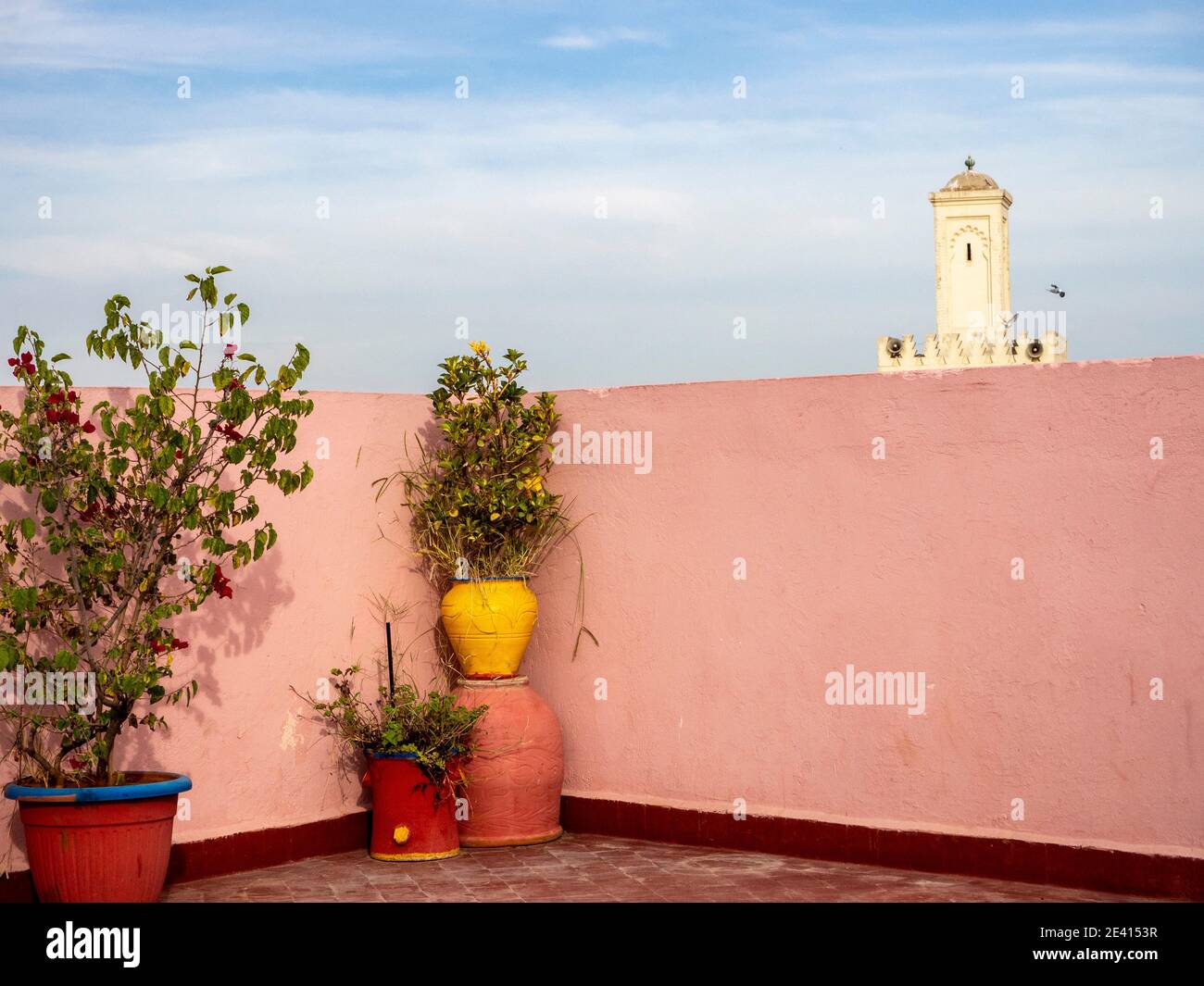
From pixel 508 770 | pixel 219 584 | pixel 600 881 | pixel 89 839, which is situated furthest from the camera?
pixel 508 770

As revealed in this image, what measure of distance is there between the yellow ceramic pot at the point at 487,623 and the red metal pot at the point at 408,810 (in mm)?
606

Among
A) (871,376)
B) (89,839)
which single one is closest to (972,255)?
(871,376)

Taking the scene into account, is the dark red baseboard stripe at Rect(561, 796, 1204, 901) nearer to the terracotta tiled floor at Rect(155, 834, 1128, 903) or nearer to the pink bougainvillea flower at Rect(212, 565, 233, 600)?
the terracotta tiled floor at Rect(155, 834, 1128, 903)

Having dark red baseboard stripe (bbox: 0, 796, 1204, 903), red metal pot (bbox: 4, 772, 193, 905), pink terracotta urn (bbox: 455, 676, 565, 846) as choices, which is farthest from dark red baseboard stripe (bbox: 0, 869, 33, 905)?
pink terracotta urn (bbox: 455, 676, 565, 846)

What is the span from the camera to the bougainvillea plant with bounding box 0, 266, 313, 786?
17.3 feet

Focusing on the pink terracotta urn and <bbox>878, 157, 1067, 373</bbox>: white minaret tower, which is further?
<bbox>878, 157, 1067, 373</bbox>: white minaret tower

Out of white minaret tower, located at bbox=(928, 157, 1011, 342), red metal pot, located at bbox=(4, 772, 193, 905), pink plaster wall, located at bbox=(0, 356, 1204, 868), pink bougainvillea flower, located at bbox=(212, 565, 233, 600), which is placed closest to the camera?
red metal pot, located at bbox=(4, 772, 193, 905)

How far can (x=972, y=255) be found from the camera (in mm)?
55906

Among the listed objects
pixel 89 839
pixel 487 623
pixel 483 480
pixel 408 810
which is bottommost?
pixel 408 810

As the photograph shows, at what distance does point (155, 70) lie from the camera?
22.5ft

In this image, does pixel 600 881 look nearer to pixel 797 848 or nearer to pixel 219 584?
pixel 797 848

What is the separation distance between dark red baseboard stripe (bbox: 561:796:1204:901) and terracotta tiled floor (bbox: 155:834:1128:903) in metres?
0.05

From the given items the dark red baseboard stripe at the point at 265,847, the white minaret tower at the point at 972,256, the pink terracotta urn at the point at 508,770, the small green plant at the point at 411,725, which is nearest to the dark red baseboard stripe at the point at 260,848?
the dark red baseboard stripe at the point at 265,847

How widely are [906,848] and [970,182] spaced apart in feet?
174
